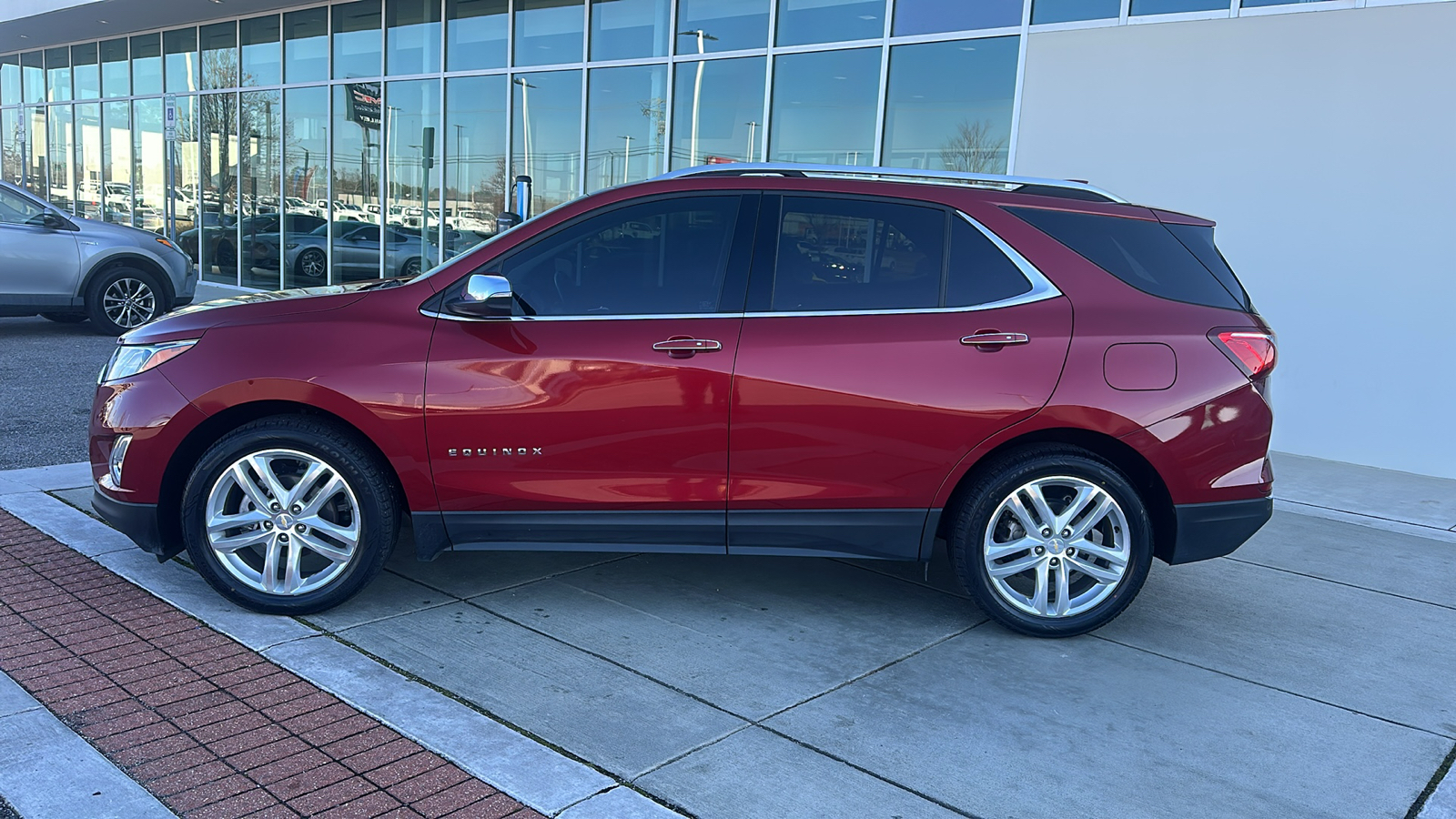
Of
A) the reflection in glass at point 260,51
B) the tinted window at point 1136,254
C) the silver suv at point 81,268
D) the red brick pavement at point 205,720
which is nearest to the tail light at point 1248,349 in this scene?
the tinted window at point 1136,254

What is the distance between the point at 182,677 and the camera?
367 cm

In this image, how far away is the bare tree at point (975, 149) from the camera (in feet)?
31.5

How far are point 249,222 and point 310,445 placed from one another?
1526 centimetres

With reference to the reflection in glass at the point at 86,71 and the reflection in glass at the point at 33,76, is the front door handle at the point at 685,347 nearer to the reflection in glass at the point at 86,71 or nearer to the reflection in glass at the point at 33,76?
the reflection in glass at the point at 86,71

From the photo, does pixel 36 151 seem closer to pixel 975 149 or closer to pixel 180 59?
pixel 180 59

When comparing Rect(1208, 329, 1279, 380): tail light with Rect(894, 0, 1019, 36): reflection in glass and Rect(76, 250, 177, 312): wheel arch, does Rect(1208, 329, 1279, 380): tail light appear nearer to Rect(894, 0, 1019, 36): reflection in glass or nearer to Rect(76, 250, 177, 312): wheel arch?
Rect(894, 0, 1019, 36): reflection in glass

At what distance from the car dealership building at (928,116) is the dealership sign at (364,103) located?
4 cm

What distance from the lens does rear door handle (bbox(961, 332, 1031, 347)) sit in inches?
166

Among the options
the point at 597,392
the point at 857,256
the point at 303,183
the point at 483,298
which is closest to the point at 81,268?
the point at 303,183

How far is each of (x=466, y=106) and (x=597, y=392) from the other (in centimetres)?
1114

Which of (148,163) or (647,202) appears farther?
(148,163)

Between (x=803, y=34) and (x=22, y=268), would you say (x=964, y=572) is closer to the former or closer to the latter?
(x=803, y=34)

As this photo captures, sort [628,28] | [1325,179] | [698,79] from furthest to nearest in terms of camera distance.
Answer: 1. [628,28]
2. [698,79]
3. [1325,179]

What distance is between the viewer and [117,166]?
20719 mm
